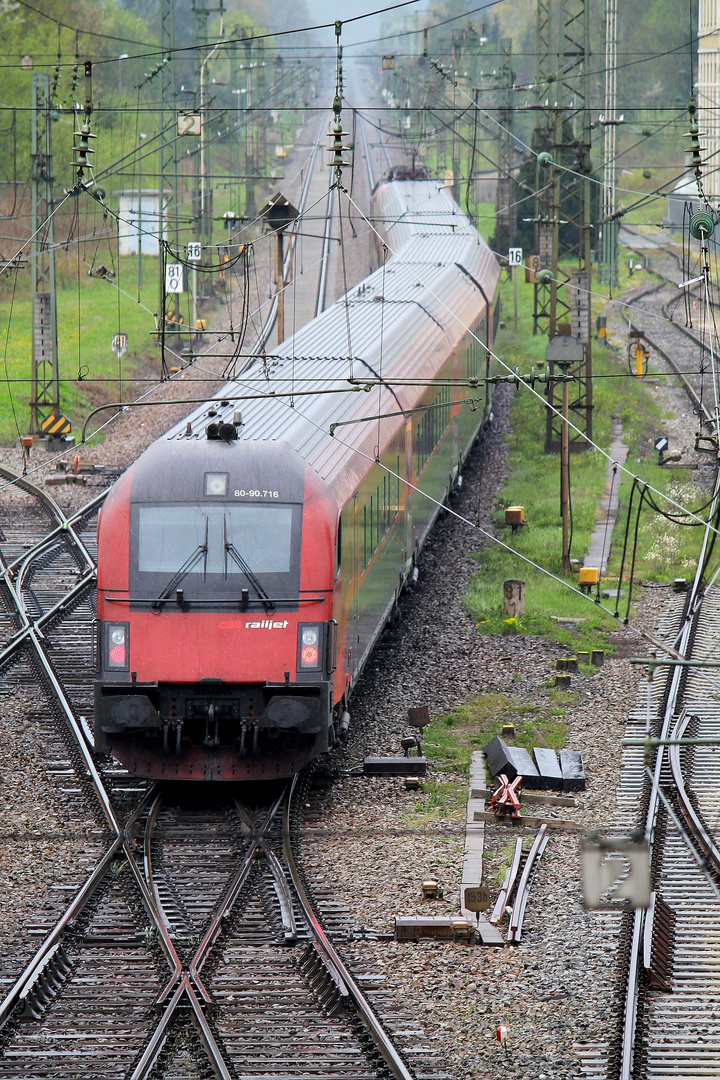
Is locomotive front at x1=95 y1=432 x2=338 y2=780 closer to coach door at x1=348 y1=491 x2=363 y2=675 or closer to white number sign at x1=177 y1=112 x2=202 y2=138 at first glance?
coach door at x1=348 y1=491 x2=363 y2=675

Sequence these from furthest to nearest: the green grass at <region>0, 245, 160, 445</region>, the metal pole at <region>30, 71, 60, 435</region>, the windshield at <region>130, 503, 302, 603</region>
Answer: the green grass at <region>0, 245, 160, 445</region>
the metal pole at <region>30, 71, 60, 435</region>
the windshield at <region>130, 503, 302, 603</region>

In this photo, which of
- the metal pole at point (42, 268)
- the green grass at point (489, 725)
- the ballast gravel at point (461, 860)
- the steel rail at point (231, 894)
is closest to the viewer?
the ballast gravel at point (461, 860)

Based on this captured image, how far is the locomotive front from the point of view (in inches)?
461

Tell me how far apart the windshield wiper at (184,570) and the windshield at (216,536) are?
26 millimetres

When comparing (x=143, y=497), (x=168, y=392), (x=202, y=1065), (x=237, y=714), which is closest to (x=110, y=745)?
(x=237, y=714)

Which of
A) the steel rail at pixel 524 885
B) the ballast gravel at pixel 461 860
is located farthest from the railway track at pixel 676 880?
the steel rail at pixel 524 885

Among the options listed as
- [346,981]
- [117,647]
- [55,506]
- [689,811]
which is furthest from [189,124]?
[346,981]

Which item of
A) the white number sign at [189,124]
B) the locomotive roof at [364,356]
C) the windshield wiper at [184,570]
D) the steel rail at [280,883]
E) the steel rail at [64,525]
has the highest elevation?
the white number sign at [189,124]

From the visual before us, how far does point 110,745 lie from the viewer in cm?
1192

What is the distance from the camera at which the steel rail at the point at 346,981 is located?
8.02 meters

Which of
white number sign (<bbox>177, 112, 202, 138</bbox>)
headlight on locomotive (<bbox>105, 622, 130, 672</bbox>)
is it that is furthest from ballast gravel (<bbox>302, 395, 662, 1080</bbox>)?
white number sign (<bbox>177, 112, 202, 138</bbox>)

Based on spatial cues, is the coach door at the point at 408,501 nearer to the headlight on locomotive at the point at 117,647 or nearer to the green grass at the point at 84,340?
the headlight on locomotive at the point at 117,647

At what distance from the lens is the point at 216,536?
39.2 ft

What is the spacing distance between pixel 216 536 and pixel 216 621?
0.71 metres
